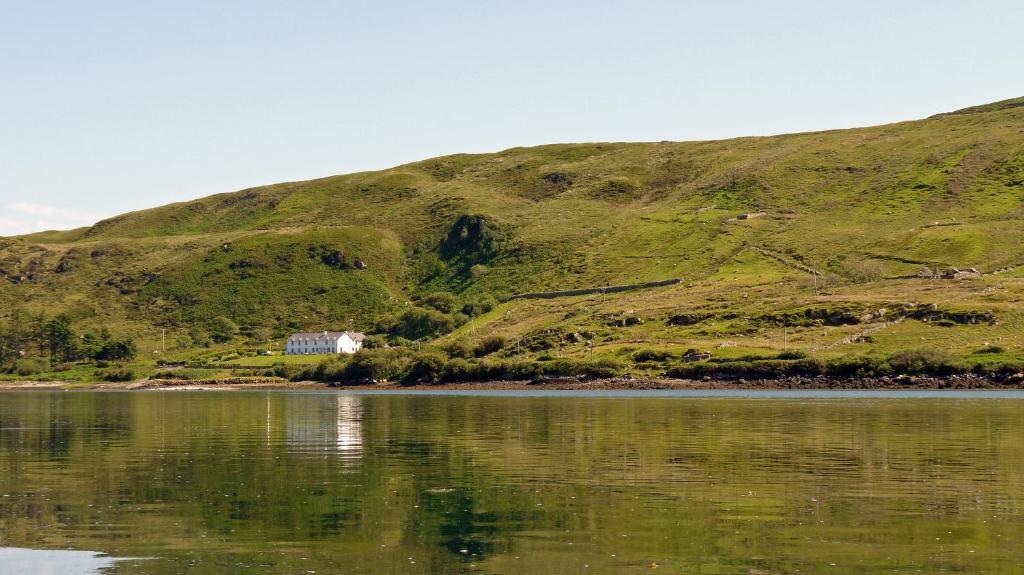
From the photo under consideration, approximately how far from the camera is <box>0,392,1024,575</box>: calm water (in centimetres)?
2809

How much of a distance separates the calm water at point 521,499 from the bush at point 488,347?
121 meters

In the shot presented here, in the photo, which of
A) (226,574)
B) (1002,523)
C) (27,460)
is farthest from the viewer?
(27,460)

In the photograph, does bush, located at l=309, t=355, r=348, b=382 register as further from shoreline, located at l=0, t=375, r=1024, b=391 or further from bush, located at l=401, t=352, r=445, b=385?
bush, located at l=401, t=352, r=445, b=385

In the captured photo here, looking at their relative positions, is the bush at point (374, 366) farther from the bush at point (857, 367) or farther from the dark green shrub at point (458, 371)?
the bush at point (857, 367)

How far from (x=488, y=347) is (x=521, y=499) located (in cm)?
15816

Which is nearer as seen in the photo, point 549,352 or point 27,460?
point 27,460

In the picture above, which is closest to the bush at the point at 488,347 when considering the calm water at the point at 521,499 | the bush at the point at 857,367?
the bush at the point at 857,367

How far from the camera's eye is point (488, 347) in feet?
644

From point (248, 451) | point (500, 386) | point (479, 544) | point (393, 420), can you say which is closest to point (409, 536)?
point (479, 544)

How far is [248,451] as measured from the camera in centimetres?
5762

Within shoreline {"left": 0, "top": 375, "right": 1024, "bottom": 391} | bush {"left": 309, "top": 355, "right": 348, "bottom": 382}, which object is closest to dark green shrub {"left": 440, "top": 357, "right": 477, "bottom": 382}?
shoreline {"left": 0, "top": 375, "right": 1024, "bottom": 391}

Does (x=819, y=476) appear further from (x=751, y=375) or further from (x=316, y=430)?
(x=751, y=375)

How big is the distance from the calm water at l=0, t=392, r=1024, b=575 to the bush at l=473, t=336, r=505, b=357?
120965mm

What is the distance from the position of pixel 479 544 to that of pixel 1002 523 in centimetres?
1529
